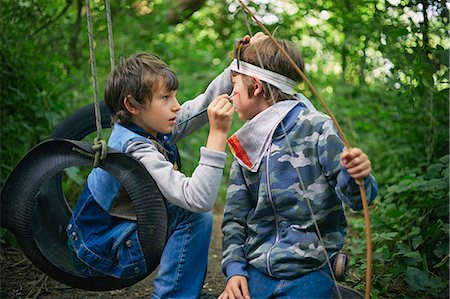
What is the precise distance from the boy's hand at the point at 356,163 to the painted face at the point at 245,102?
0.56m

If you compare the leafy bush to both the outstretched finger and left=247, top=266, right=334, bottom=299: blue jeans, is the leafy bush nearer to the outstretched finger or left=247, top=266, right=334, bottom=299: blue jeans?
left=247, top=266, right=334, bottom=299: blue jeans

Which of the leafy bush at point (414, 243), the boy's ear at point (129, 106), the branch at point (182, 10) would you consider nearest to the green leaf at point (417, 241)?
the leafy bush at point (414, 243)

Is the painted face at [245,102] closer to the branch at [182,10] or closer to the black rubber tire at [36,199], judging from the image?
the black rubber tire at [36,199]

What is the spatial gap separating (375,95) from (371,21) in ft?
6.33

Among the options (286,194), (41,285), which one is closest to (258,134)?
(286,194)

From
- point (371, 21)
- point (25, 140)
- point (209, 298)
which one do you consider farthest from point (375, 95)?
point (209, 298)

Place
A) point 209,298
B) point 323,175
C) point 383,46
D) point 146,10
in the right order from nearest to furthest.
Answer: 1. point 323,175
2. point 209,298
3. point 383,46
4. point 146,10

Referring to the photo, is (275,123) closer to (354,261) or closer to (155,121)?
(155,121)

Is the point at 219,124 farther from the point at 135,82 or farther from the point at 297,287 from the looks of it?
the point at 297,287

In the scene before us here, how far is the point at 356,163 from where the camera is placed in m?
1.79

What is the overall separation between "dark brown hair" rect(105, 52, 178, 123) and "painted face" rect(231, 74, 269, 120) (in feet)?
0.78

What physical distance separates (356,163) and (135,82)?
0.92 metres

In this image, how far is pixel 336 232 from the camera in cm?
219

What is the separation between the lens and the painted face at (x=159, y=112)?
231cm
